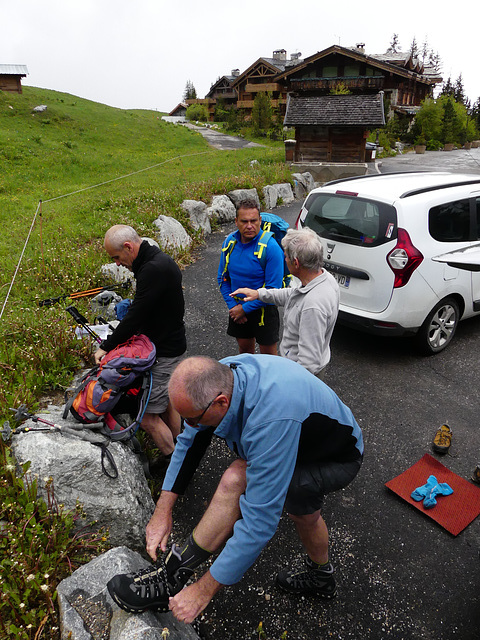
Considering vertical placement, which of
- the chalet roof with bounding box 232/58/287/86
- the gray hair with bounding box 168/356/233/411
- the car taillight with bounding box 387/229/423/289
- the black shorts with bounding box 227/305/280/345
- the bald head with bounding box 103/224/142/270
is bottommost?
the black shorts with bounding box 227/305/280/345

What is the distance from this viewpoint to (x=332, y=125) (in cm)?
2111

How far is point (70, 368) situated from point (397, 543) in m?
3.40

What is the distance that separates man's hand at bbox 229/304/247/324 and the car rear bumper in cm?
168

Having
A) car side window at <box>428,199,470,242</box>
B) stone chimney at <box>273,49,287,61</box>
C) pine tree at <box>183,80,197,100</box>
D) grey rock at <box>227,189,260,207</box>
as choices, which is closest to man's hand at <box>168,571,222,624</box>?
car side window at <box>428,199,470,242</box>

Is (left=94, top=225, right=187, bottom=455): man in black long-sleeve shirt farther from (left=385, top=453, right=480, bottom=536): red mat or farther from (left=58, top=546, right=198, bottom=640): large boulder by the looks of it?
(left=385, top=453, right=480, bottom=536): red mat

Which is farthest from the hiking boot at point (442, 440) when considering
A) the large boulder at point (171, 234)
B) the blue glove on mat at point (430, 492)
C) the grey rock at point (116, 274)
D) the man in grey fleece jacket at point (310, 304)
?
the large boulder at point (171, 234)

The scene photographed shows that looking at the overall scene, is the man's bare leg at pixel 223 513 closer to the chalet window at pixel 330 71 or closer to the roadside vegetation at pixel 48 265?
the roadside vegetation at pixel 48 265

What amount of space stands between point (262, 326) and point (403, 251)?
72.9 inches

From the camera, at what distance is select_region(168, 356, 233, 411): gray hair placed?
184cm

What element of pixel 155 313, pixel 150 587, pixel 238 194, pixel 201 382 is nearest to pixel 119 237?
pixel 155 313

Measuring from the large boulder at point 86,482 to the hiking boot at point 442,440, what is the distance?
2.67 metres

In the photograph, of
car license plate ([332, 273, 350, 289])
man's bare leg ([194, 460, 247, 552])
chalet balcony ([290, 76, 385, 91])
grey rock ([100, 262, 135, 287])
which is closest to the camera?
man's bare leg ([194, 460, 247, 552])

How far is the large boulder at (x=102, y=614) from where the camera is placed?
2139 millimetres

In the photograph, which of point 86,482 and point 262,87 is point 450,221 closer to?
point 86,482
